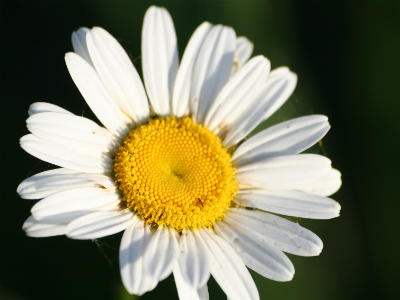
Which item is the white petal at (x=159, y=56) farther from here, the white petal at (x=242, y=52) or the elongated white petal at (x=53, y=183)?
the elongated white petal at (x=53, y=183)

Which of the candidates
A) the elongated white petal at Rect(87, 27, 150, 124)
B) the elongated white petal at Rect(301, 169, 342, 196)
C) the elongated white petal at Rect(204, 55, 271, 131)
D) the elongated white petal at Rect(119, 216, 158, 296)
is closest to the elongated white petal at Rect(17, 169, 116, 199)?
the elongated white petal at Rect(119, 216, 158, 296)

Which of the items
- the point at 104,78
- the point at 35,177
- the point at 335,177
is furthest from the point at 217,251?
the point at 104,78

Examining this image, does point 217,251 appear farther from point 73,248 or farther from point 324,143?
point 324,143

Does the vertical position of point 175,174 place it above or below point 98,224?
above

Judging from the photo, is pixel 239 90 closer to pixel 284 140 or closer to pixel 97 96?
pixel 284 140

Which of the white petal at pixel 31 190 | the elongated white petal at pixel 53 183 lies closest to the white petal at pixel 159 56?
the elongated white petal at pixel 53 183

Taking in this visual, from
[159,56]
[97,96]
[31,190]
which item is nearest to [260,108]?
[159,56]

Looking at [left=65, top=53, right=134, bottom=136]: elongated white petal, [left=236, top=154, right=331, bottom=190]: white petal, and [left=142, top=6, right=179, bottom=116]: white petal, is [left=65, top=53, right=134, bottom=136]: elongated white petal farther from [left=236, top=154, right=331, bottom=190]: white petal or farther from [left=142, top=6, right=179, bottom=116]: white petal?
[left=236, top=154, right=331, bottom=190]: white petal
